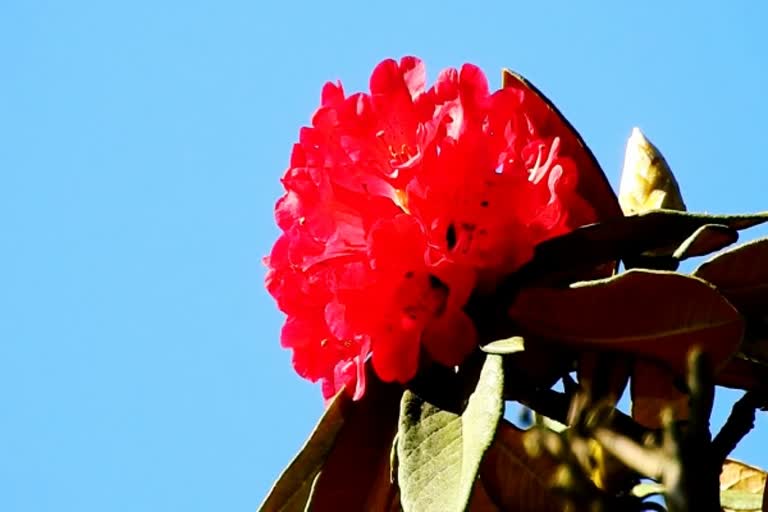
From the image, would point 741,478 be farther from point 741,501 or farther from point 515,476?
point 515,476

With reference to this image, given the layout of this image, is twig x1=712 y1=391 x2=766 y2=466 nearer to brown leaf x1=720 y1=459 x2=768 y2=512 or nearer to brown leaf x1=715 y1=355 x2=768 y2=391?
brown leaf x1=715 y1=355 x2=768 y2=391

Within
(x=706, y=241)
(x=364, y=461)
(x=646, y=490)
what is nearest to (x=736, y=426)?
(x=646, y=490)

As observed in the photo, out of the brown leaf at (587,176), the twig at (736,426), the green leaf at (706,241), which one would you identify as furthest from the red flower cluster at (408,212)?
the twig at (736,426)

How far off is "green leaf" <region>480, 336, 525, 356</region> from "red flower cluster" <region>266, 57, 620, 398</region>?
0.03 m

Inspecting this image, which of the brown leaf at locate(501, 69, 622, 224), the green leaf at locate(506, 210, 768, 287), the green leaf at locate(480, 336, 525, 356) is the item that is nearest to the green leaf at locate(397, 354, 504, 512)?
the green leaf at locate(480, 336, 525, 356)

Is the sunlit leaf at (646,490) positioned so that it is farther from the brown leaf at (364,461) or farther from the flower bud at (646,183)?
the flower bud at (646,183)

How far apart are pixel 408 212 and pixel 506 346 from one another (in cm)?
15

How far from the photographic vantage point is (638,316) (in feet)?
3.52

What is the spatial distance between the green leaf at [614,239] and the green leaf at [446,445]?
112mm

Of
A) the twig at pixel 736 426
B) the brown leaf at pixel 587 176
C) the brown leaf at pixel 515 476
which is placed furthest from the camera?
the brown leaf at pixel 587 176

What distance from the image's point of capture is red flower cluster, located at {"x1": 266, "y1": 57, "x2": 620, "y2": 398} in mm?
1109

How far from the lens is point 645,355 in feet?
3.59

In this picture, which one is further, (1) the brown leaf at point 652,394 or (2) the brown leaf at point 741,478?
(2) the brown leaf at point 741,478

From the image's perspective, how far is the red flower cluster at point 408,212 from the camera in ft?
3.64
